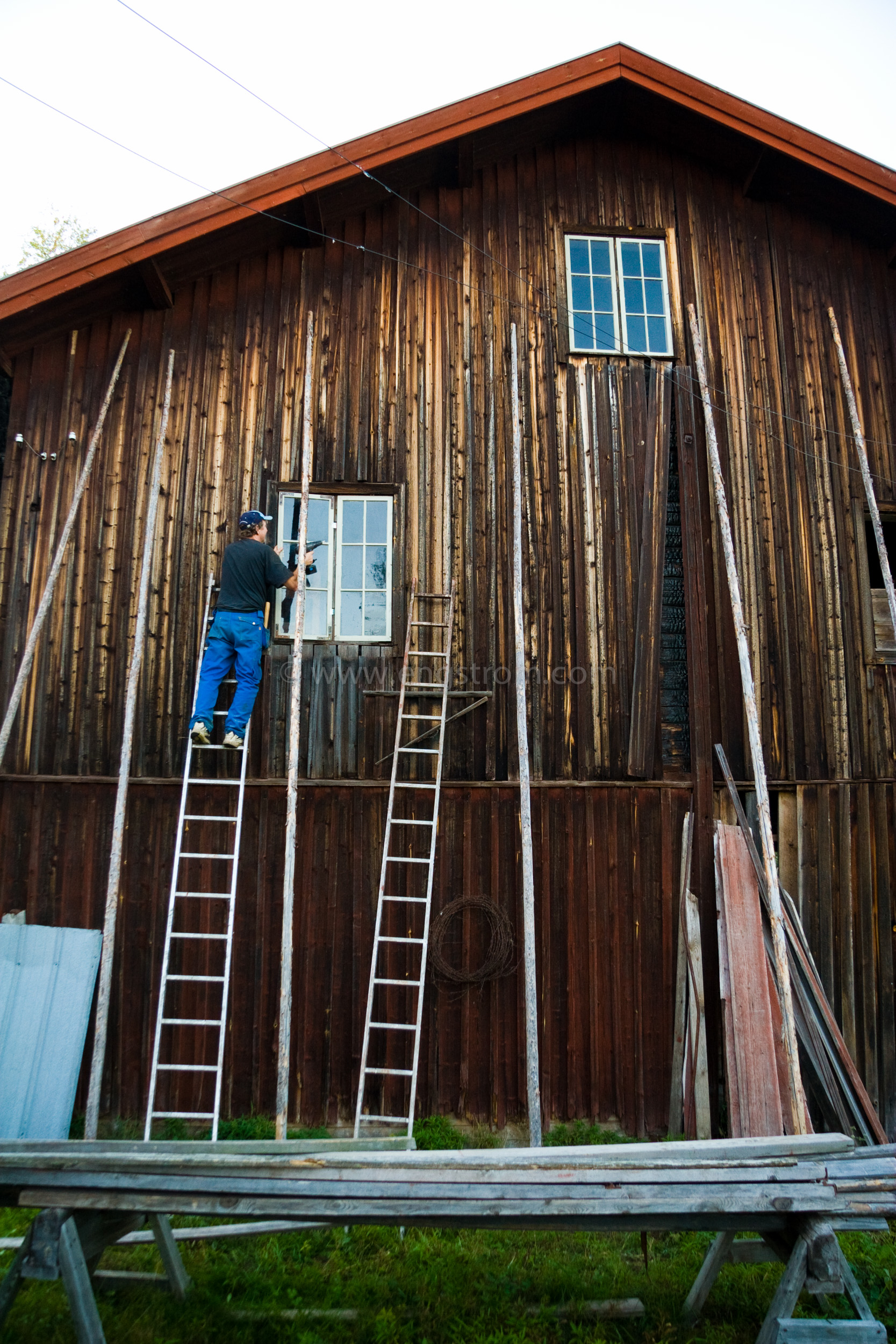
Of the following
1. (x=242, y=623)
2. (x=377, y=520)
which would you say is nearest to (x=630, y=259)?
(x=377, y=520)

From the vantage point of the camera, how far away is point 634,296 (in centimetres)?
934

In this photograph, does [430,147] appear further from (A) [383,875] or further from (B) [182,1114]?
(B) [182,1114]

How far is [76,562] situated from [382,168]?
512 centimetres

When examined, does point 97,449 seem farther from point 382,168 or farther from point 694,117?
point 694,117

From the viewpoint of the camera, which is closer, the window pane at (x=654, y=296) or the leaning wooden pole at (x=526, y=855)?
the leaning wooden pole at (x=526, y=855)

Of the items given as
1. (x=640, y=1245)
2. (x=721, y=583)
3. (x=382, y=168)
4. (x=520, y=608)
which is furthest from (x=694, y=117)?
(x=640, y=1245)

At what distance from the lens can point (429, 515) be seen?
337 inches

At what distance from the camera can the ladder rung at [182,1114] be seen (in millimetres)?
6594

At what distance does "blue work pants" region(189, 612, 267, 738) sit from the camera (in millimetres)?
7566

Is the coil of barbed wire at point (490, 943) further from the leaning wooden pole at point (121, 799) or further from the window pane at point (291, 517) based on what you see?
the window pane at point (291, 517)

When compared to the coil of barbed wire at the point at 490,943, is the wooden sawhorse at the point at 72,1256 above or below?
below

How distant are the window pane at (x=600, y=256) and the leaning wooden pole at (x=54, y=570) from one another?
504cm

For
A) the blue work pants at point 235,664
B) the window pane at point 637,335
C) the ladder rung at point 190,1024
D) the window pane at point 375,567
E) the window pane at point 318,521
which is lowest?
the ladder rung at point 190,1024

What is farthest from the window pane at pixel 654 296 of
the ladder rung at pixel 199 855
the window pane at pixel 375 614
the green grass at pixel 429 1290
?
the green grass at pixel 429 1290
